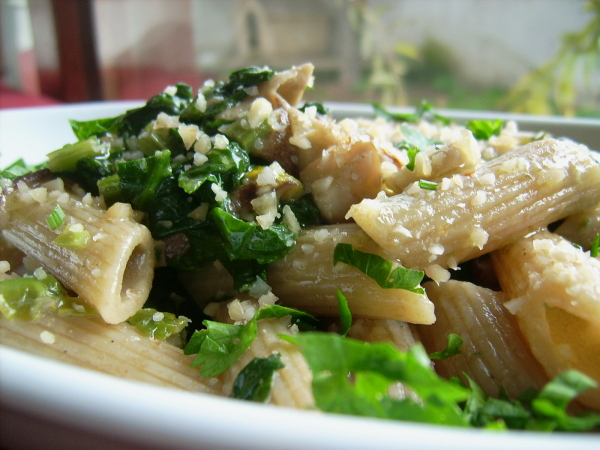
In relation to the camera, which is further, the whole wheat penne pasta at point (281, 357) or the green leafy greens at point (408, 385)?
the whole wheat penne pasta at point (281, 357)

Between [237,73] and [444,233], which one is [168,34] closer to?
[237,73]

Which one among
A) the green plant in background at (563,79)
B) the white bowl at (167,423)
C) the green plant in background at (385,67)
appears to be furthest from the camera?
the green plant in background at (385,67)

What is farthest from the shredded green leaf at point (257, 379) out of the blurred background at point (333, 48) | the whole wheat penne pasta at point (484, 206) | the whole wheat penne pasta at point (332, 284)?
the blurred background at point (333, 48)

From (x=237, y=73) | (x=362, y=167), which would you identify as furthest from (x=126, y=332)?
(x=237, y=73)

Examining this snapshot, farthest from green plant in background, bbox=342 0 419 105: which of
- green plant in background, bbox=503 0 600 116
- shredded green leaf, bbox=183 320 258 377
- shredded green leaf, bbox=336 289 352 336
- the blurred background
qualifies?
shredded green leaf, bbox=183 320 258 377

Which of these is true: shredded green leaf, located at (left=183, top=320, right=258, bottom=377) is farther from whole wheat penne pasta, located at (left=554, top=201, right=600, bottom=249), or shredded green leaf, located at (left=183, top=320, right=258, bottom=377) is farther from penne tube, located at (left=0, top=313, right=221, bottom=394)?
whole wheat penne pasta, located at (left=554, top=201, right=600, bottom=249)

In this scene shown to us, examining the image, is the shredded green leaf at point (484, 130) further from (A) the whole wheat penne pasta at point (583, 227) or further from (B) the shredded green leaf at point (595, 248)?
(B) the shredded green leaf at point (595, 248)
